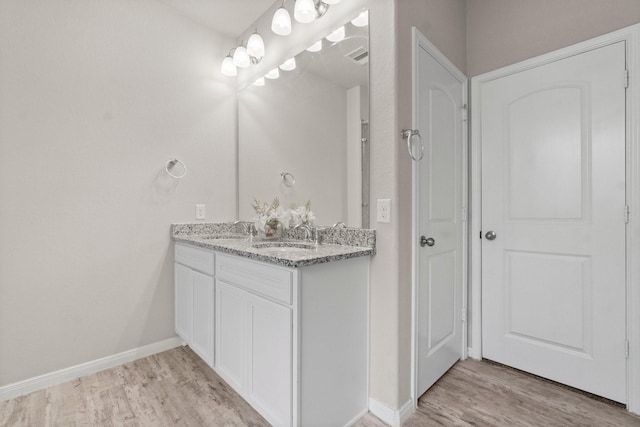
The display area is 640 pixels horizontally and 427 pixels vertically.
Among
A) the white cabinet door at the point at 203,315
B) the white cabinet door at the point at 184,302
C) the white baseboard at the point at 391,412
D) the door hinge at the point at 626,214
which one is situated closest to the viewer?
the white baseboard at the point at 391,412

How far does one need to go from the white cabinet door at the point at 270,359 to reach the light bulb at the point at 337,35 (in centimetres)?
151

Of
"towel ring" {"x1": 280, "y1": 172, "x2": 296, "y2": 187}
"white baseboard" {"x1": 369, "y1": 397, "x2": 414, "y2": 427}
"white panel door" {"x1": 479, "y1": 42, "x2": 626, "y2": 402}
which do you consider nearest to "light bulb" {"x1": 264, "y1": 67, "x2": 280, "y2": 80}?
"towel ring" {"x1": 280, "y1": 172, "x2": 296, "y2": 187}

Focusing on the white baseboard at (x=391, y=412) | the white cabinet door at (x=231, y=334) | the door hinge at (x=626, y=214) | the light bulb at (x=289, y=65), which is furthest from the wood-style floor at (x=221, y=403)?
the light bulb at (x=289, y=65)

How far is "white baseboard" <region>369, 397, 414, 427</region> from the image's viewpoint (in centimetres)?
152

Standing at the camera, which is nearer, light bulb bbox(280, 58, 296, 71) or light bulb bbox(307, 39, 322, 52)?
light bulb bbox(307, 39, 322, 52)

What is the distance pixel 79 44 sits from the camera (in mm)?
1980

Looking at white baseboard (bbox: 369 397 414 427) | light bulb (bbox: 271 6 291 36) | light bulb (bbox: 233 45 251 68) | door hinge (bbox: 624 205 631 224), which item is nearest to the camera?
white baseboard (bbox: 369 397 414 427)

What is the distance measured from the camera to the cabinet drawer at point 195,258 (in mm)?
1900

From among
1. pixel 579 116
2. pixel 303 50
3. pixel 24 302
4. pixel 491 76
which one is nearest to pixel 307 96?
pixel 303 50

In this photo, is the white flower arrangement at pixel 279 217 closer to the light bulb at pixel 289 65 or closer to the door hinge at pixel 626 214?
the light bulb at pixel 289 65

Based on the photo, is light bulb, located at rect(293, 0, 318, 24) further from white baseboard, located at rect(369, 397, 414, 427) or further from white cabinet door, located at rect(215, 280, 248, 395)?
white baseboard, located at rect(369, 397, 414, 427)

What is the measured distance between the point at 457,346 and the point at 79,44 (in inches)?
125

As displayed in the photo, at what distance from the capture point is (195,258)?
2070 mm

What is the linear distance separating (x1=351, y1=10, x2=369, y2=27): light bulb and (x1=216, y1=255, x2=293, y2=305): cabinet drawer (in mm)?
1354
